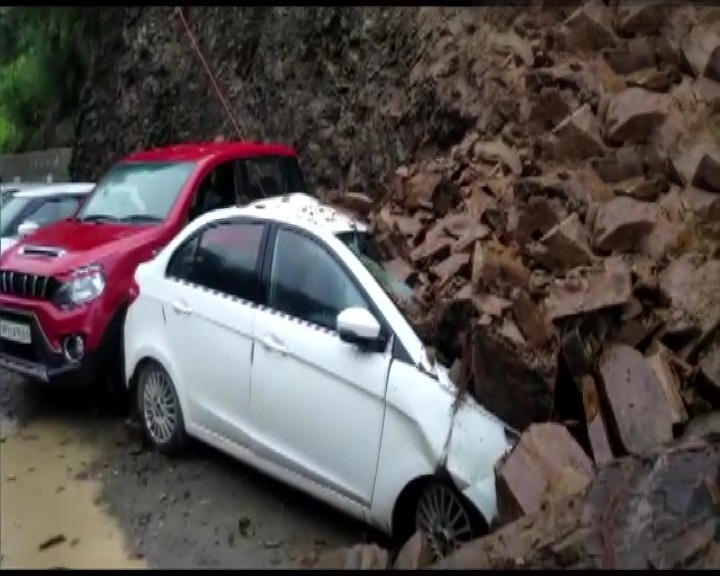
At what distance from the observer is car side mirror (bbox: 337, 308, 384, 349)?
14.3 ft

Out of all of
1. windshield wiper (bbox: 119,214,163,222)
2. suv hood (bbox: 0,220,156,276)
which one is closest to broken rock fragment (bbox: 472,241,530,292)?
suv hood (bbox: 0,220,156,276)

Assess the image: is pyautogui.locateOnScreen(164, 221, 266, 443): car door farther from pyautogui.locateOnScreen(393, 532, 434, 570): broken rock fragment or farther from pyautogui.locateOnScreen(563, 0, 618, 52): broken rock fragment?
pyautogui.locateOnScreen(563, 0, 618, 52): broken rock fragment

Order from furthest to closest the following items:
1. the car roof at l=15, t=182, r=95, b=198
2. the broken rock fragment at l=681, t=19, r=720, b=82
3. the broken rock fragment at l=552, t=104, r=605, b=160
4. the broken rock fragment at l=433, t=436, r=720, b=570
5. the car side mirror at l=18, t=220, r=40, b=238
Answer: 1. the car roof at l=15, t=182, r=95, b=198
2. the car side mirror at l=18, t=220, r=40, b=238
3. the broken rock fragment at l=681, t=19, r=720, b=82
4. the broken rock fragment at l=552, t=104, r=605, b=160
5. the broken rock fragment at l=433, t=436, r=720, b=570

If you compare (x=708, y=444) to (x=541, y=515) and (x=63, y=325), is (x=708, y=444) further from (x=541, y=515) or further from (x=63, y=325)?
(x=63, y=325)

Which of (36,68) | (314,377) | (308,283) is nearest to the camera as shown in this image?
(314,377)

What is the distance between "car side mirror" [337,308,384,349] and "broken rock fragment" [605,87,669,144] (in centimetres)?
229

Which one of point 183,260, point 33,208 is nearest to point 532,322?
point 183,260

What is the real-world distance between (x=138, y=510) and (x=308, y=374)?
136cm

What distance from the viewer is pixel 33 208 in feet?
28.3

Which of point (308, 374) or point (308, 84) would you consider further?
point (308, 84)

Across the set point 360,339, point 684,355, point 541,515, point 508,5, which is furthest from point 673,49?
point 541,515

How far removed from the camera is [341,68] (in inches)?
403

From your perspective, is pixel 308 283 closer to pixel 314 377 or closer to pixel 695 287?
pixel 314 377

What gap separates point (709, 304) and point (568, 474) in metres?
1.22
